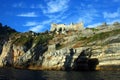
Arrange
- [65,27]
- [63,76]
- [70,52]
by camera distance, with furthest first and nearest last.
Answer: [65,27] < [70,52] < [63,76]

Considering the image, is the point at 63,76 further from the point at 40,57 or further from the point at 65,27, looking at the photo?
the point at 65,27

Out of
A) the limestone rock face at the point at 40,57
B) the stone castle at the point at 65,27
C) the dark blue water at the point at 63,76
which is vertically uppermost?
the stone castle at the point at 65,27

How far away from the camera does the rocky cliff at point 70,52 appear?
80812 millimetres

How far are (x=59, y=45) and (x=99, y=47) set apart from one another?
2053cm

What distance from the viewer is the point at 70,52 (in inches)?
3361

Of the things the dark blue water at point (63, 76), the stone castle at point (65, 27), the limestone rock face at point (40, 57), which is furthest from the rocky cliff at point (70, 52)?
the stone castle at point (65, 27)

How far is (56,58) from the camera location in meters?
85.8

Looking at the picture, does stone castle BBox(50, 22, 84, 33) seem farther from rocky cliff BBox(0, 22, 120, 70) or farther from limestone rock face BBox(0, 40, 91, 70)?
limestone rock face BBox(0, 40, 91, 70)

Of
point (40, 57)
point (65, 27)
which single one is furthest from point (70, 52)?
point (65, 27)

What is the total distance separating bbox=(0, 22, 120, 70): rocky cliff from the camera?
80.8 m

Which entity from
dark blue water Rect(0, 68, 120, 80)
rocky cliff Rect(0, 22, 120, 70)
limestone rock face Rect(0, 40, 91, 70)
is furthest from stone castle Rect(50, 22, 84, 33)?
dark blue water Rect(0, 68, 120, 80)

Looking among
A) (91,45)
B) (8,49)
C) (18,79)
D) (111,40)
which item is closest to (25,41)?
(8,49)

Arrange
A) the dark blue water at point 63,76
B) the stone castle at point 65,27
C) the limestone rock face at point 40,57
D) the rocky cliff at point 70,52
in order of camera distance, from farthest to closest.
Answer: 1. the stone castle at point 65,27
2. the limestone rock face at point 40,57
3. the rocky cliff at point 70,52
4. the dark blue water at point 63,76

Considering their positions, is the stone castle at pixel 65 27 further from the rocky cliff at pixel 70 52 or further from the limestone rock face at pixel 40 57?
the limestone rock face at pixel 40 57
